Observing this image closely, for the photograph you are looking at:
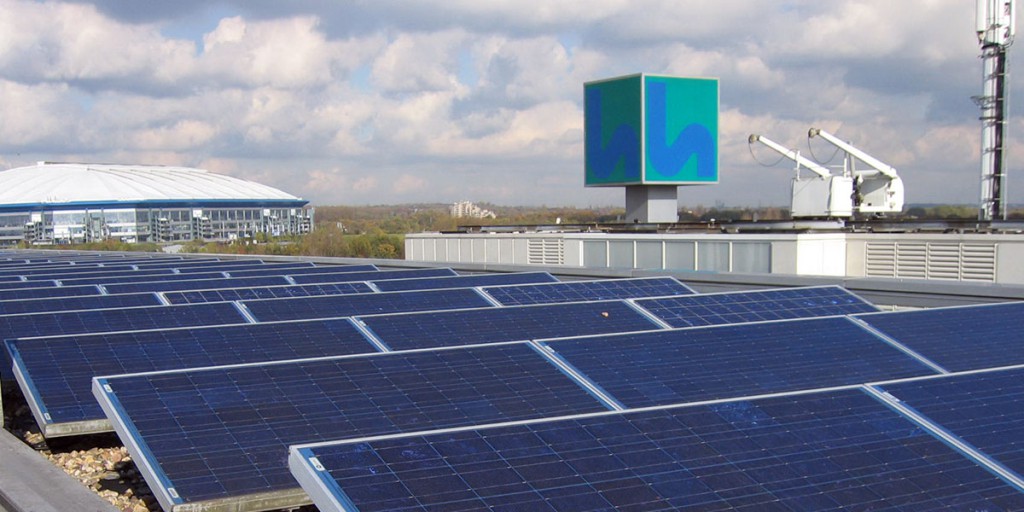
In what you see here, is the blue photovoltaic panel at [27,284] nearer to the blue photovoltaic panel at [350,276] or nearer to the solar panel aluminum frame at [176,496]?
the blue photovoltaic panel at [350,276]

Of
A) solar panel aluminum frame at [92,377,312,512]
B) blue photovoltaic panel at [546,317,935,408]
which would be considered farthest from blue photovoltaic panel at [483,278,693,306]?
solar panel aluminum frame at [92,377,312,512]

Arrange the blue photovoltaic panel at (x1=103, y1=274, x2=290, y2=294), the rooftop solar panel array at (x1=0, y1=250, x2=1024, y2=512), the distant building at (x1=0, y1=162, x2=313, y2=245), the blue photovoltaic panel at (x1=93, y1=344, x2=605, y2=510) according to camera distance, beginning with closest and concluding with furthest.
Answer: the rooftop solar panel array at (x1=0, y1=250, x2=1024, y2=512) → the blue photovoltaic panel at (x1=93, y1=344, x2=605, y2=510) → the blue photovoltaic panel at (x1=103, y1=274, x2=290, y2=294) → the distant building at (x1=0, y1=162, x2=313, y2=245)

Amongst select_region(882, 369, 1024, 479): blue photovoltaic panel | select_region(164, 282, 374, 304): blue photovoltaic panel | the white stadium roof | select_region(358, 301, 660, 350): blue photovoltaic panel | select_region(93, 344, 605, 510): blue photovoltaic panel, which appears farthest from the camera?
the white stadium roof

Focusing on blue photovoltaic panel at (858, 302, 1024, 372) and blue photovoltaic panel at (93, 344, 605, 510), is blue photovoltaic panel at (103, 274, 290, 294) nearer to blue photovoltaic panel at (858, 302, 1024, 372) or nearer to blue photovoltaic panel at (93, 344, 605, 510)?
blue photovoltaic panel at (93, 344, 605, 510)

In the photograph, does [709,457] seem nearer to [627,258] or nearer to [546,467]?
[546,467]

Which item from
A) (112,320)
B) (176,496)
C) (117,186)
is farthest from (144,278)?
(117,186)

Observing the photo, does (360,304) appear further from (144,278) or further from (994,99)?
(994,99)

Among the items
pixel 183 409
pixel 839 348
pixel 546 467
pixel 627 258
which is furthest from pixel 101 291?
pixel 627 258
